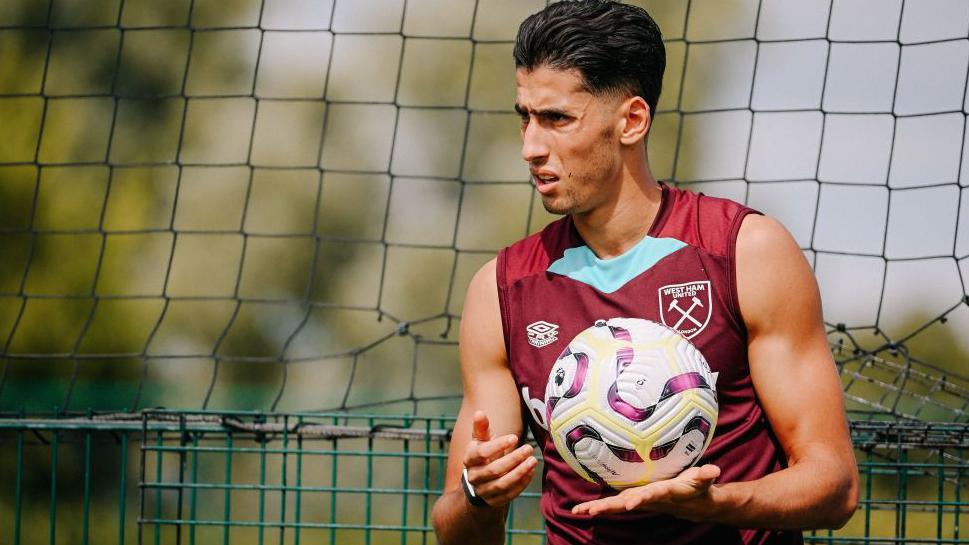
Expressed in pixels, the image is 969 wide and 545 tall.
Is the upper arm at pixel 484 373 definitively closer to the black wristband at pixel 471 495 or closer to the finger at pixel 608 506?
the black wristband at pixel 471 495

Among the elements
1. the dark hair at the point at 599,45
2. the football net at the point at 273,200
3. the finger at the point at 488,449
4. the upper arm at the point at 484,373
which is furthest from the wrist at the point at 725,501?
the football net at the point at 273,200

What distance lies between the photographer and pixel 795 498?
2.55 m

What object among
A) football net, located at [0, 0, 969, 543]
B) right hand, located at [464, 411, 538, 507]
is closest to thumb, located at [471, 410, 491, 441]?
right hand, located at [464, 411, 538, 507]

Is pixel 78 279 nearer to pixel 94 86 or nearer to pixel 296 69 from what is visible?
pixel 94 86

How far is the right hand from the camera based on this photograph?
2.45 meters

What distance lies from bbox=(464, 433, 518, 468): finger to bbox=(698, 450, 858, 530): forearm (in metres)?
0.40

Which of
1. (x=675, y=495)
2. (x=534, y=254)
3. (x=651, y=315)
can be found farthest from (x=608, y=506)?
(x=534, y=254)

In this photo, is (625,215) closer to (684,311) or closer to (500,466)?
(684,311)

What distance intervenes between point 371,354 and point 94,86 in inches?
152

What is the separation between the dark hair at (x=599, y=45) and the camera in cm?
285

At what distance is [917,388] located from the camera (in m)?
9.67

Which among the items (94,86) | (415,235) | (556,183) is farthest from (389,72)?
(556,183)

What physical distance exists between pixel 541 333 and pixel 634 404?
1.54 ft

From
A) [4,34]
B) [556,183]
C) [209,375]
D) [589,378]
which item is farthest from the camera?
[4,34]
